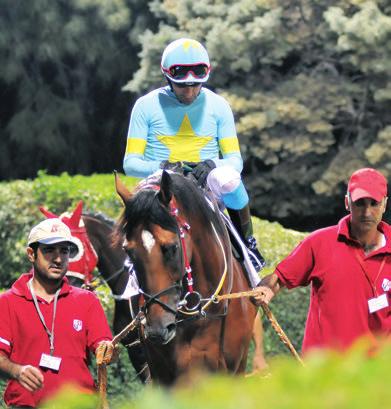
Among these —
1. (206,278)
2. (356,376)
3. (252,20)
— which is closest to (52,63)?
(252,20)

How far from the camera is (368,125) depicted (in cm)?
2216

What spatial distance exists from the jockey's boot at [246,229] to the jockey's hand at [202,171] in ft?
1.45

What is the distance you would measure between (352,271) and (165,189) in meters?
A: 1.02

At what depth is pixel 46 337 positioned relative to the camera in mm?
5762

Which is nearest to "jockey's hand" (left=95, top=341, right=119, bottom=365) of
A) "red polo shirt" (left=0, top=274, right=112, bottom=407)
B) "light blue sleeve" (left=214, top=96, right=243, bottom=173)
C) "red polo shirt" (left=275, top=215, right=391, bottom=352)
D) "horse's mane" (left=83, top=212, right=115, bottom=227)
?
"red polo shirt" (left=0, top=274, right=112, bottom=407)

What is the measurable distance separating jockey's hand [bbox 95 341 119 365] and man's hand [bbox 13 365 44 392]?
1.04 feet

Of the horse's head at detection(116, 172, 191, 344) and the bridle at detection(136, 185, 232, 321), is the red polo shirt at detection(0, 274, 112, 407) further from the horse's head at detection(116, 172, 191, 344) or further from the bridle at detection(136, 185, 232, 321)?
the bridle at detection(136, 185, 232, 321)

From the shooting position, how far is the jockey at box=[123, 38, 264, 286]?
24.0ft

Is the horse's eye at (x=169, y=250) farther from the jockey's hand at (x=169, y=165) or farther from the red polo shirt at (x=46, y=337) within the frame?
the jockey's hand at (x=169, y=165)

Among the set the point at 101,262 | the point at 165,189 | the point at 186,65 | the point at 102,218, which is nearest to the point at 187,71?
the point at 186,65

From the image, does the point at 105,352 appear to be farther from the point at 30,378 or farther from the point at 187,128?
the point at 187,128

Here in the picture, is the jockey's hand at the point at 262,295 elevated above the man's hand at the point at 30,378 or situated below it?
above

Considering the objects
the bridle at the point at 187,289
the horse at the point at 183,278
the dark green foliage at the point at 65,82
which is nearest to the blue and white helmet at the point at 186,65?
the horse at the point at 183,278

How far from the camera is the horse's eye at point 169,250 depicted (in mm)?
6047
